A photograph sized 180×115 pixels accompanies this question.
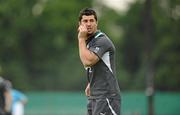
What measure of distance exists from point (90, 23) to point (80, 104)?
72.4ft

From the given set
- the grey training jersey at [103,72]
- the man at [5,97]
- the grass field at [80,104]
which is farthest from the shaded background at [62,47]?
the grey training jersey at [103,72]

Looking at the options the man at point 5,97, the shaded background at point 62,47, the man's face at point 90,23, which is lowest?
the man at point 5,97

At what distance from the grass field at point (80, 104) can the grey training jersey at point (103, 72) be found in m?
18.3

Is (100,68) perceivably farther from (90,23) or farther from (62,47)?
(62,47)

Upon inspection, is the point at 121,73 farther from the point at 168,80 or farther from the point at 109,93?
the point at 109,93

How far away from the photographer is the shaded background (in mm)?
51406

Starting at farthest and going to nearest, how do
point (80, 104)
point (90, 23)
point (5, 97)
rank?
point (80, 104)
point (5, 97)
point (90, 23)

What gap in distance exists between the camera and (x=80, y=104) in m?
29.9

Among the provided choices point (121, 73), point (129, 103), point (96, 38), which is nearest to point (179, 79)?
point (121, 73)

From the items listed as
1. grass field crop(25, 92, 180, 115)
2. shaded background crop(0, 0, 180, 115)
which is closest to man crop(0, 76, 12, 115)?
grass field crop(25, 92, 180, 115)

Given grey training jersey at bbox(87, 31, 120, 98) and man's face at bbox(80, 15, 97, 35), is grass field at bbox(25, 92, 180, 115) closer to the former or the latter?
grey training jersey at bbox(87, 31, 120, 98)

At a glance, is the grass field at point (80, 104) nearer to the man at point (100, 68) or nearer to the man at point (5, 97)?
the man at point (5, 97)

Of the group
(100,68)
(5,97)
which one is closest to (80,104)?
(5,97)

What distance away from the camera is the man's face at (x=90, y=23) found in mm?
Result: 7961
